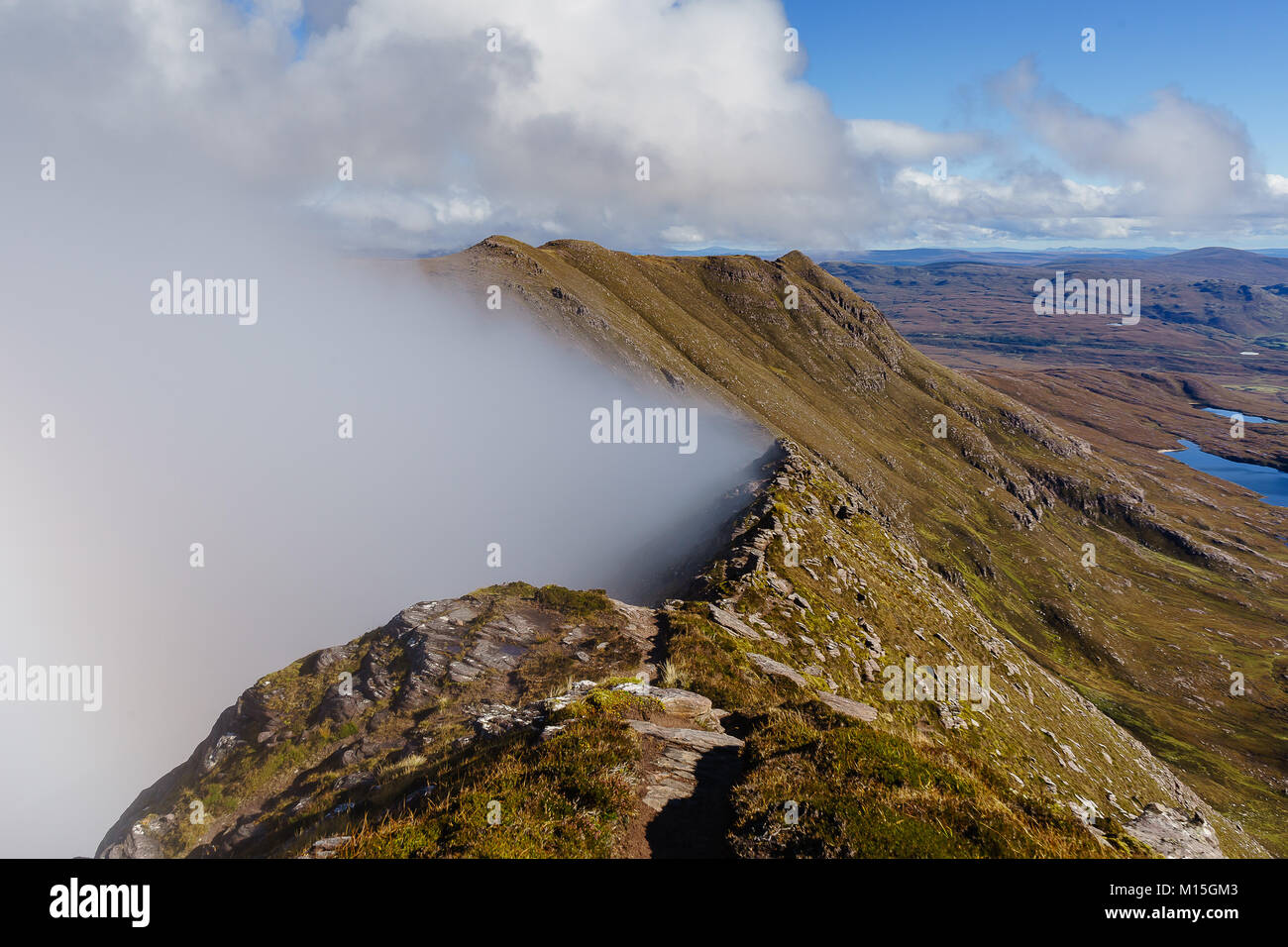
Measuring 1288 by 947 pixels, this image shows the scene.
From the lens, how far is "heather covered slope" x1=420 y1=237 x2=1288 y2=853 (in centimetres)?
10781

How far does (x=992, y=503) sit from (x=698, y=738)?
168921 mm

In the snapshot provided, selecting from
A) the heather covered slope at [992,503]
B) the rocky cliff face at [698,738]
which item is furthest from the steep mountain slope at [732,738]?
the heather covered slope at [992,503]

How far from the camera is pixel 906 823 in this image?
997 centimetres

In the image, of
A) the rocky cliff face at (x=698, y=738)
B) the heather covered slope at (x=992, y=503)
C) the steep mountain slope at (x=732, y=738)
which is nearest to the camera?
the rocky cliff face at (x=698, y=738)

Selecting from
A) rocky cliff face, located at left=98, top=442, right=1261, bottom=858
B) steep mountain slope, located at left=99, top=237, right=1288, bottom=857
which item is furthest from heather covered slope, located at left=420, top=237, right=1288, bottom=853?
rocky cliff face, located at left=98, top=442, right=1261, bottom=858

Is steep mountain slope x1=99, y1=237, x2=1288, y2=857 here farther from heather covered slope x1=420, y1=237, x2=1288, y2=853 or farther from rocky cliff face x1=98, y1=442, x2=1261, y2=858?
heather covered slope x1=420, y1=237, x2=1288, y2=853

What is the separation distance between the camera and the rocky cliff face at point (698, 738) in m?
10.7

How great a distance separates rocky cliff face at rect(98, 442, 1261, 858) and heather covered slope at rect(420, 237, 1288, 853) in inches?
2010

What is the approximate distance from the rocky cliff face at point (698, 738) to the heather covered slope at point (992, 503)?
51.1m

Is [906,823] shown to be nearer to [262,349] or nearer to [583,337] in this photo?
[583,337]

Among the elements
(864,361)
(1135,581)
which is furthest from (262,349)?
(1135,581)

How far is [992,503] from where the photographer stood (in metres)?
154

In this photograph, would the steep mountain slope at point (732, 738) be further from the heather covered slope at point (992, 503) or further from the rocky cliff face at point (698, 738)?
the heather covered slope at point (992, 503)

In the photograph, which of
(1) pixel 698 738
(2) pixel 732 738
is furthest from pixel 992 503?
(1) pixel 698 738
